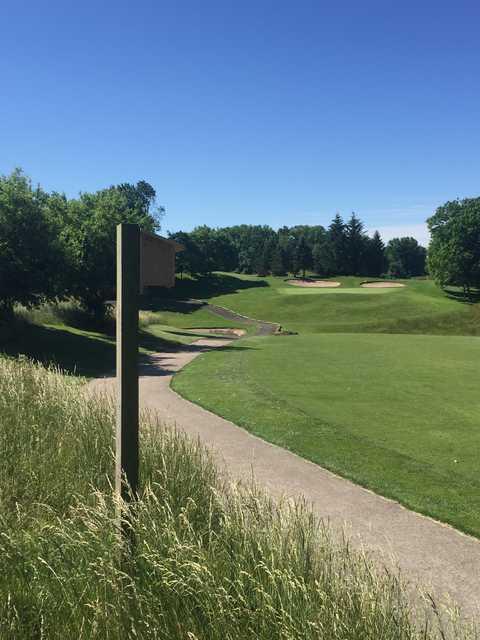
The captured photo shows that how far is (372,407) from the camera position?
1389cm

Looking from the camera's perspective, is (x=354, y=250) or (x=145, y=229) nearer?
(x=145, y=229)


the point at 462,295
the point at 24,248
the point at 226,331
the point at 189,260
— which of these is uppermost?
the point at 189,260

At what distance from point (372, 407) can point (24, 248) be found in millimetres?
19192

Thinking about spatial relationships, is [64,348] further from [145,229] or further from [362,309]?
[362,309]

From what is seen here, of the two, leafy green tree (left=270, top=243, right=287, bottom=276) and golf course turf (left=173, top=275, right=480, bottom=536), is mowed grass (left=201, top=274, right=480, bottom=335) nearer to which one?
golf course turf (left=173, top=275, right=480, bottom=536)

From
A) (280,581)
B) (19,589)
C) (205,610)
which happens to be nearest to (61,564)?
(19,589)

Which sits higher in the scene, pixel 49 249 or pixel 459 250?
pixel 459 250

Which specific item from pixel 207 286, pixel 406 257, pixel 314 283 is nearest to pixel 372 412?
pixel 207 286

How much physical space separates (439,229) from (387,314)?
3070cm

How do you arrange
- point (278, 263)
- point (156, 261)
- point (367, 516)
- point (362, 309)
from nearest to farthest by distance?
point (156, 261) < point (367, 516) < point (362, 309) < point (278, 263)

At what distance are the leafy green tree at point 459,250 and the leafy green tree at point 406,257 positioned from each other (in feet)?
218

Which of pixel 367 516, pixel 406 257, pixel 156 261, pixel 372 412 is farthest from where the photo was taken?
pixel 406 257

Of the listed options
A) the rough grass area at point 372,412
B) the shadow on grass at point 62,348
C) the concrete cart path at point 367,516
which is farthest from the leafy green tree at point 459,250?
the concrete cart path at point 367,516

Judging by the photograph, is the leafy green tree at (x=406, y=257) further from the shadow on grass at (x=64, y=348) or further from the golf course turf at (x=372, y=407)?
the shadow on grass at (x=64, y=348)
